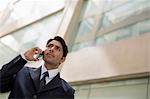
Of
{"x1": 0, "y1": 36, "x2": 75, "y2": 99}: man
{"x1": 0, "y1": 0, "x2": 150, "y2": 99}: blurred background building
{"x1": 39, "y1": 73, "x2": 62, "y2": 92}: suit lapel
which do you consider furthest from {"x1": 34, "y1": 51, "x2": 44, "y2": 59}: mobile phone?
{"x1": 0, "y1": 0, "x2": 150, "y2": 99}: blurred background building

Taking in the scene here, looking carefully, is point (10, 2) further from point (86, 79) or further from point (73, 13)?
point (86, 79)

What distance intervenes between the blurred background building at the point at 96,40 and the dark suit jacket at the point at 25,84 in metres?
→ 1.37

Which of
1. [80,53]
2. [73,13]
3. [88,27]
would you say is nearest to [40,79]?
[80,53]

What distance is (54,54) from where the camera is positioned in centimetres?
178

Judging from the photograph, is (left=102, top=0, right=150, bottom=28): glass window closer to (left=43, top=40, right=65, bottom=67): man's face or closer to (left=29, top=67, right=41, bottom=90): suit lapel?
(left=43, top=40, right=65, bottom=67): man's face

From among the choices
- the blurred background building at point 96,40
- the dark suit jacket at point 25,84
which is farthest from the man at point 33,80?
the blurred background building at point 96,40

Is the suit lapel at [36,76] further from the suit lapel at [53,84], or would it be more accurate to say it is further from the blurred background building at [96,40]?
the blurred background building at [96,40]

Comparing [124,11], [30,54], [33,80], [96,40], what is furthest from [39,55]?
[124,11]

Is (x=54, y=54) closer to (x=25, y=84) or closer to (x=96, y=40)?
(x=25, y=84)

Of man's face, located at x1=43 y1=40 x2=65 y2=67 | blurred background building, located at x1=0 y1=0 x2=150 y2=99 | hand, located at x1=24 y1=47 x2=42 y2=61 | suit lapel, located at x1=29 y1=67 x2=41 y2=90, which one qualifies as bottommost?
blurred background building, located at x1=0 y1=0 x2=150 y2=99

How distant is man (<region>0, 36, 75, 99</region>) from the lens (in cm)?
158

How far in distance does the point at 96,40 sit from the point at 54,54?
2.28 m

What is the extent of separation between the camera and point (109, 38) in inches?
150

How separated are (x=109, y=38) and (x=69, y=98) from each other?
229 cm
